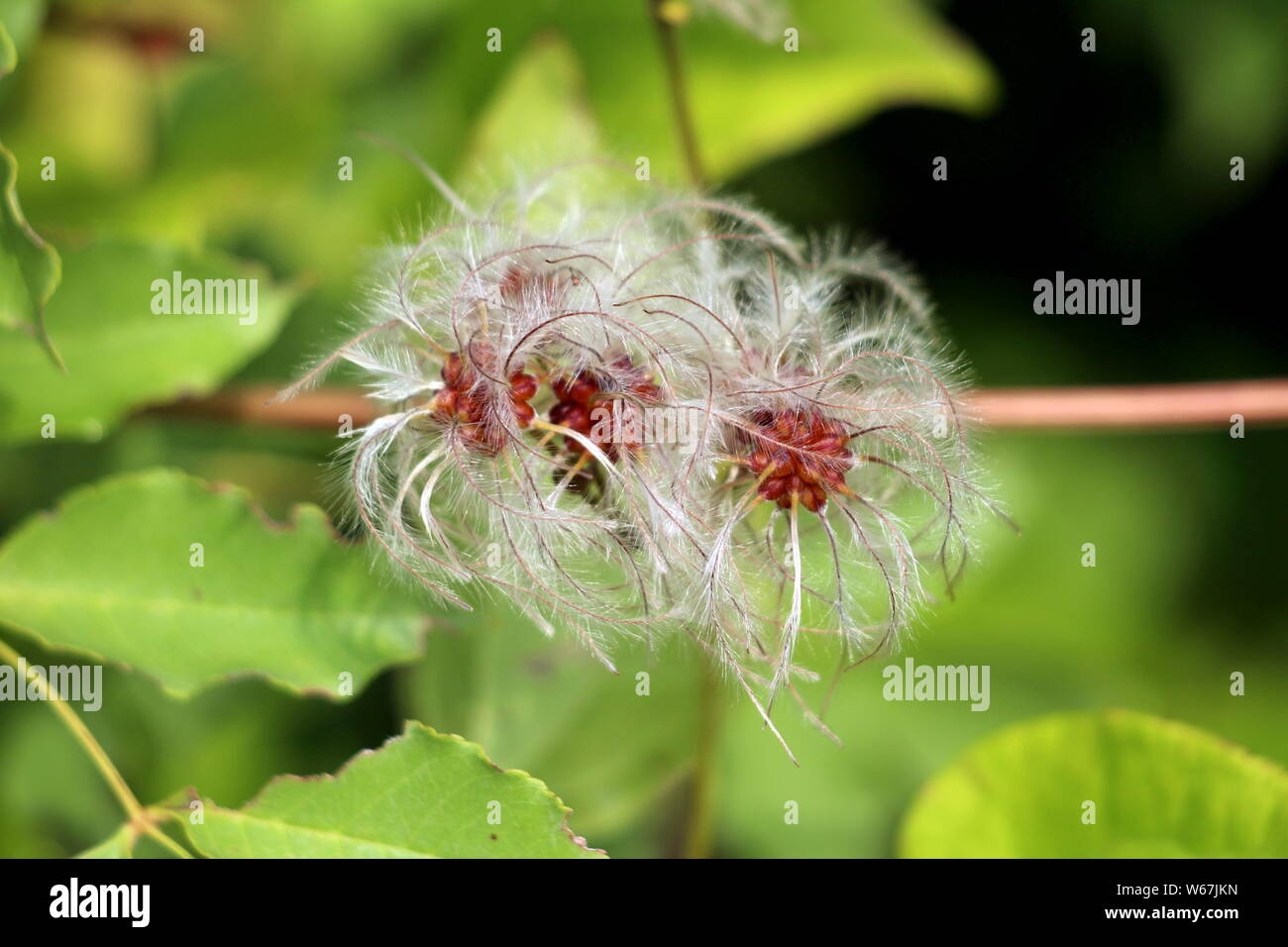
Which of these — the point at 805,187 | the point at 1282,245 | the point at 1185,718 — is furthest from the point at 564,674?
the point at 1282,245

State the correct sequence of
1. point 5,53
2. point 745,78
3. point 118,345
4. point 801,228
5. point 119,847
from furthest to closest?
point 801,228 → point 745,78 → point 118,345 → point 119,847 → point 5,53

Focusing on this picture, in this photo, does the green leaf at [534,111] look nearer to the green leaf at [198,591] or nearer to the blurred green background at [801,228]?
the blurred green background at [801,228]

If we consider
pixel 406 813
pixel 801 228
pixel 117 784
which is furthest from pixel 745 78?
pixel 117 784

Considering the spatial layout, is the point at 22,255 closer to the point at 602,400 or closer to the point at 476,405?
the point at 476,405

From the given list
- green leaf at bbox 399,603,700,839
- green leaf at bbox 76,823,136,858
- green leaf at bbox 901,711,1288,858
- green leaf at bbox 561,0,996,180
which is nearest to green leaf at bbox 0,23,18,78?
green leaf at bbox 76,823,136,858

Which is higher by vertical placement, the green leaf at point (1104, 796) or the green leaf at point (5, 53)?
the green leaf at point (5, 53)

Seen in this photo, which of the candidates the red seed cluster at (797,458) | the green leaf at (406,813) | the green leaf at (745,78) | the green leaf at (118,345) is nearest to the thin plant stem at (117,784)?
the green leaf at (406,813)

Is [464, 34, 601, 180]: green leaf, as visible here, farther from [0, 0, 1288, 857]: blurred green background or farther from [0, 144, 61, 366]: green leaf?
[0, 144, 61, 366]: green leaf
